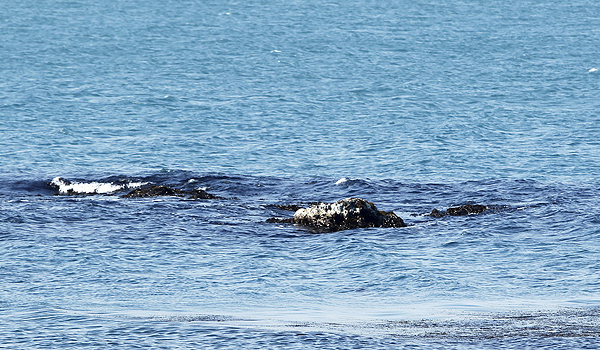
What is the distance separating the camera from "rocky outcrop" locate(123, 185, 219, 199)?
115 feet

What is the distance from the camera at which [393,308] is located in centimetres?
2023

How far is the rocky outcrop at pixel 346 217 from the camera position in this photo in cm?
2981

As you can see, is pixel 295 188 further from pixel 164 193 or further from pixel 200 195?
pixel 164 193

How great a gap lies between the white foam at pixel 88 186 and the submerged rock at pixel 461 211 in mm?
12548

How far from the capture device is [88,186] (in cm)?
3791

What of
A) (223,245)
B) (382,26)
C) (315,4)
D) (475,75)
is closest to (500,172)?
(223,245)

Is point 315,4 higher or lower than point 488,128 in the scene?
higher

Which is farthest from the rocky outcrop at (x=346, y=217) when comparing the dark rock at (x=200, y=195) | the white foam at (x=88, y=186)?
the white foam at (x=88, y=186)

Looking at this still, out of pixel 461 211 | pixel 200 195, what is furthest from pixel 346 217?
pixel 200 195

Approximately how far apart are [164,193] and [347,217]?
8.69 meters

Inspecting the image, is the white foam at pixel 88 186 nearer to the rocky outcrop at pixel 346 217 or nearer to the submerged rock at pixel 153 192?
the submerged rock at pixel 153 192

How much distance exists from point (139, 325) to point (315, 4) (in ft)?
451

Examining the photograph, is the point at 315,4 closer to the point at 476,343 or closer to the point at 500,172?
the point at 500,172

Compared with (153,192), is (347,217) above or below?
below
